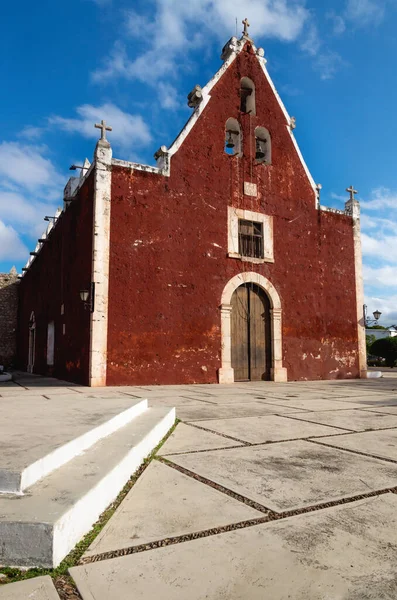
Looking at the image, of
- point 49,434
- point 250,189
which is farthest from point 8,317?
point 49,434

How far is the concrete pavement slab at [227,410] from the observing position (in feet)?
14.1

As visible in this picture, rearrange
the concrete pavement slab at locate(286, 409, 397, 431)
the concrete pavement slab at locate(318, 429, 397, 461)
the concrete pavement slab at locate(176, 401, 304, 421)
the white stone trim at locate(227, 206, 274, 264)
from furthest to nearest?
1. the white stone trim at locate(227, 206, 274, 264)
2. the concrete pavement slab at locate(176, 401, 304, 421)
3. the concrete pavement slab at locate(286, 409, 397, 431)
4. the concrete pavement slab at locate(318, 429, 397, 461)

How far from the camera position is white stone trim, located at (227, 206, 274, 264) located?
10.6m

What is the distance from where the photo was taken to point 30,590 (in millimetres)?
1137

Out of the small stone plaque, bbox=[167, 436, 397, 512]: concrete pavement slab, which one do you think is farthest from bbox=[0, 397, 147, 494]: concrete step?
the small stone plaque

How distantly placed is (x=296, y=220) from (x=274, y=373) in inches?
175

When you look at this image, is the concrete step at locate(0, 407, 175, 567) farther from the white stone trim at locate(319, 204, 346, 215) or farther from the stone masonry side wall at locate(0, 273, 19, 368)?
the stone masonry side wall at locate(0, 273, 19, 368)

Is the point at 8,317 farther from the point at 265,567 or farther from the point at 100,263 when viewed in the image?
the point at 265,567

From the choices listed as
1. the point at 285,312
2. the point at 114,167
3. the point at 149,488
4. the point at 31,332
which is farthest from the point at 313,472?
the point at 31,332

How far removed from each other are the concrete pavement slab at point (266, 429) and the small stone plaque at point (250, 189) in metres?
8.05

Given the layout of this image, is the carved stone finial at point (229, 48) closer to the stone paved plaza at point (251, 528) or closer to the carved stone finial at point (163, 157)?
the carved stone finial at point (163, 157)

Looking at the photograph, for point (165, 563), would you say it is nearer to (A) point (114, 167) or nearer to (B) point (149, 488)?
(B) point (149, 488)

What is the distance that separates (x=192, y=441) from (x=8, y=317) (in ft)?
74.2

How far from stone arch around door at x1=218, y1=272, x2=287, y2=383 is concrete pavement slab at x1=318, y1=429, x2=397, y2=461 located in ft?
22.1
